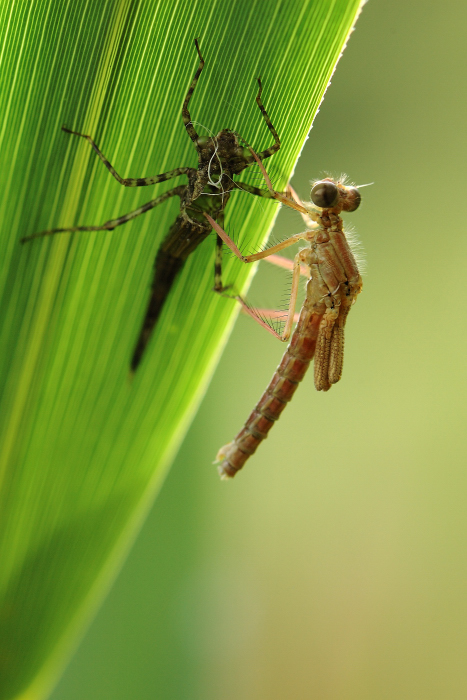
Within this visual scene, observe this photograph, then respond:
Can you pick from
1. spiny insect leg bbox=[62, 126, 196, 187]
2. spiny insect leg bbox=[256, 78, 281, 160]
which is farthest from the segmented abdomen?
spiny insect leg bbox=[62, 126, 196, 187]

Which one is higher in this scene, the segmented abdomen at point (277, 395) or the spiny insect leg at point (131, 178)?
the spiny insect leg at point (131, 178)

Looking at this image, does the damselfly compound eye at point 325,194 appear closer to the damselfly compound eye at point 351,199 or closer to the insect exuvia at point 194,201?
the damselfly compound eye at point 351,199

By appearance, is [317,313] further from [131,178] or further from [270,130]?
[131,178]

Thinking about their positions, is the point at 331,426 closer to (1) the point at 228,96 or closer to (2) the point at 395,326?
(2) the point at 395,326

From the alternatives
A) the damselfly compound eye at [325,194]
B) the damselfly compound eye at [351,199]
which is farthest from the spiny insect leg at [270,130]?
the damselfly compound eye at [351,199]

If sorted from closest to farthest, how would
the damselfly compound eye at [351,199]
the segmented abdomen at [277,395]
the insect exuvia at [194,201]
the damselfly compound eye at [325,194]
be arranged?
the insect exuvia at [194,201] < the damselfly compound eye at [325,194] < the damselfly compound eye at [351,199] < the segmented abdomen at [277,395]

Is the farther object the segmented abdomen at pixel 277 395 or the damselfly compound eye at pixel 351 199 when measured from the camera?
the segmented abdomen at pixel 277 395
